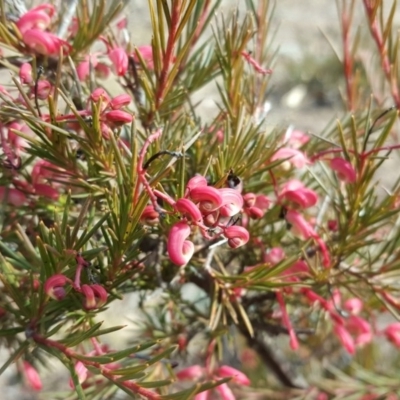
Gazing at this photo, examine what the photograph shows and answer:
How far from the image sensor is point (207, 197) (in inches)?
Answer: 11.0

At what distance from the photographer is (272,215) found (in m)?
0.44

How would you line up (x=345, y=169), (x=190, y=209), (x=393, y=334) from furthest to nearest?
(x=393, y=334)
(x=345, y=169)
(x=190, y=209)

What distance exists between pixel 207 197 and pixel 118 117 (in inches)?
2.5

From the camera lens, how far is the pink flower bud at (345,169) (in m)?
0.38

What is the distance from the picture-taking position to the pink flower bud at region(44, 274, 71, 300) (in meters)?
0.29

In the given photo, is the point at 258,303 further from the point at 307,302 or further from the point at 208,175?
the point at 208,175

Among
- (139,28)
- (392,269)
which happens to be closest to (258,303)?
(392,269)

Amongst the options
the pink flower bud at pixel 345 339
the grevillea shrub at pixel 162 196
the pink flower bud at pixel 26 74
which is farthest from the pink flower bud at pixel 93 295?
the pink flower bud at pixel 345 339

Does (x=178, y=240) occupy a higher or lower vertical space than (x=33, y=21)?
lower

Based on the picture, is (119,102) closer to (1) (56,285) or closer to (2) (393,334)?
(1) (56,285)

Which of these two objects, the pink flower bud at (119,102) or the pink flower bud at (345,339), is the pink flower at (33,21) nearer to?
the pink flower bud at (119,102)

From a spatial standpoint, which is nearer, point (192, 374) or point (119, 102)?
point (119, 102)

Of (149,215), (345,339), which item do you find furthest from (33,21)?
(345,339)

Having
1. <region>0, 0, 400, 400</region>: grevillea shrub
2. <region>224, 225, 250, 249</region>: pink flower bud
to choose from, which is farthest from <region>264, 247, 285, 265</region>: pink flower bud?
<region>224, 225, 250, 249</region>: pink flower bud
